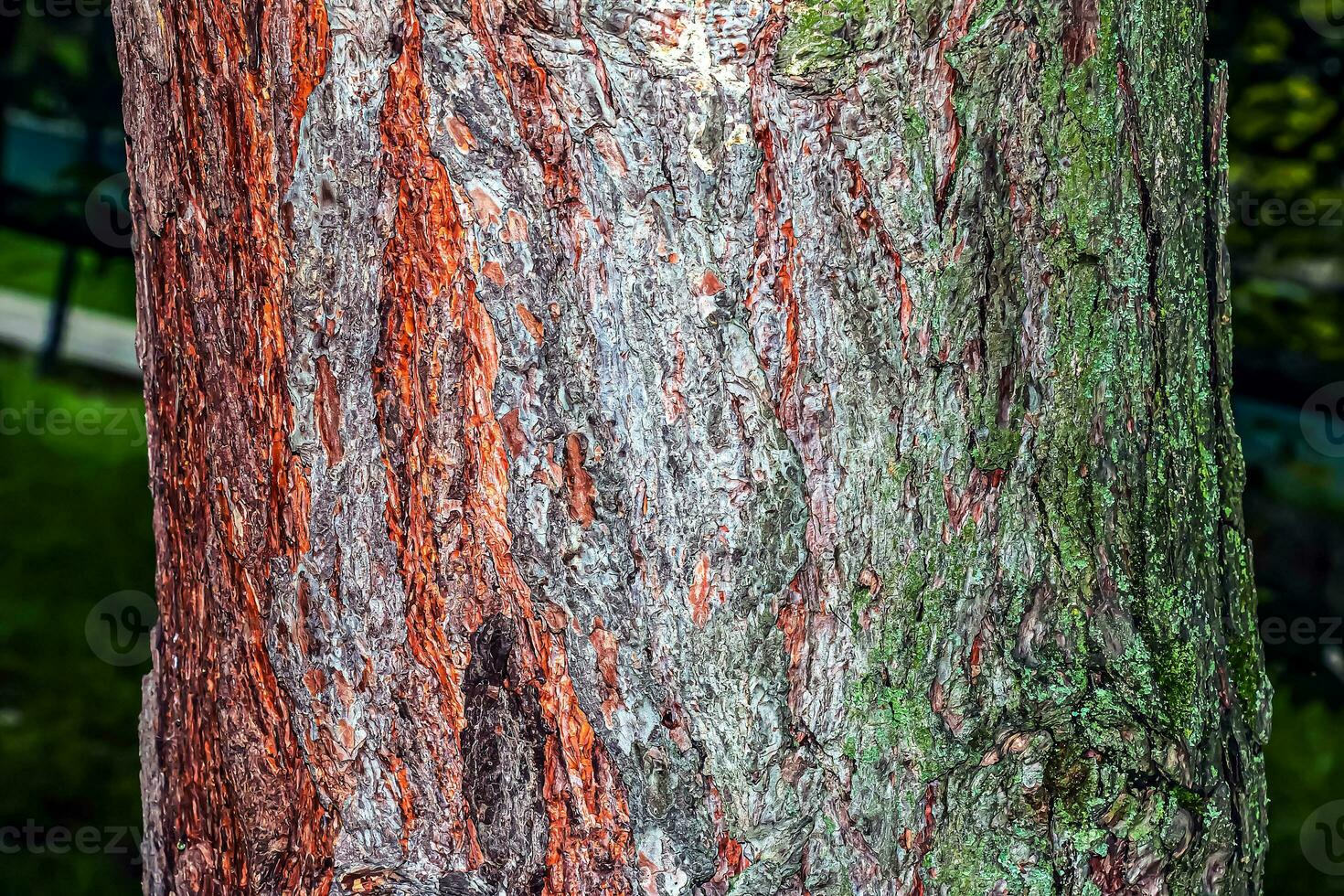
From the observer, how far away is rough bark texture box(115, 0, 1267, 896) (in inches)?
33.8

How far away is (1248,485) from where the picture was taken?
9.80 feet

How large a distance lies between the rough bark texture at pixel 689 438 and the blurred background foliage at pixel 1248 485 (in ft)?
6.44

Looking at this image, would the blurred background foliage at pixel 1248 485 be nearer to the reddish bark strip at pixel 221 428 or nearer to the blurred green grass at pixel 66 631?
the blurred green grass at pixel 66 631

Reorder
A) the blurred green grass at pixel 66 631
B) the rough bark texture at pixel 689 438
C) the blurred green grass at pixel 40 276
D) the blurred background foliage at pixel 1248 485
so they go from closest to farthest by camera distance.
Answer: the rough bark texture at pixel 689 438 < the blurred background foliage at pixel 1248 485 < the blurred green grass at pixel 66 631 < the blurred green grass at pixel 40 276

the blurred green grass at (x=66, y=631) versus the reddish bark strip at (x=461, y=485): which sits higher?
the reddish bark strip at (x=461, y=485)

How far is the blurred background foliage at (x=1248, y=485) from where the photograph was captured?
296 centimetres

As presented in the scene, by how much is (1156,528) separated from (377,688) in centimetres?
70

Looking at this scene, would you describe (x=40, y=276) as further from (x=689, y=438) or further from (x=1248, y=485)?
(x=689, y=438)

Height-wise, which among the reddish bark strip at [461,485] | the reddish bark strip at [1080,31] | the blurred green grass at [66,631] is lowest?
the blurred green grass at [66,631]

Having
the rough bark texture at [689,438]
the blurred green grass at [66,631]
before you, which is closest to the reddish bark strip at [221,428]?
the rough bark texture at [689,438]

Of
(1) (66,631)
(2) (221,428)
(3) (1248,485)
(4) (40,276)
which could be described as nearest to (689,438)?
(2) (221,428)

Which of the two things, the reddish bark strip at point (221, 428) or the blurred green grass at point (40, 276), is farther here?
the blurred green grass at point (40, 276)

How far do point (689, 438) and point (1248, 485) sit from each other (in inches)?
101

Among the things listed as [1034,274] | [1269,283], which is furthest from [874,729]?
[1269,283]
